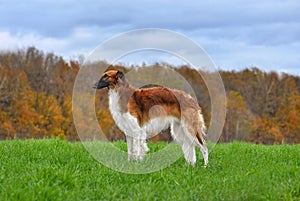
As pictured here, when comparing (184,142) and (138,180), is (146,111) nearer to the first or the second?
(184,142)

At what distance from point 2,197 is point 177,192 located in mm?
2484

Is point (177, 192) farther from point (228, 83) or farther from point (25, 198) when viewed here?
point (228, 83)

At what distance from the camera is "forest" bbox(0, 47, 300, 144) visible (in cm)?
4197

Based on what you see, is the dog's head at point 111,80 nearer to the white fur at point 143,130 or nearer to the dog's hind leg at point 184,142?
the white fur at point 143,130

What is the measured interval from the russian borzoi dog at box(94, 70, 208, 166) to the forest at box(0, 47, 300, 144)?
87.8 feet

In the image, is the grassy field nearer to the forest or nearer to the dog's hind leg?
the dog's hind leg

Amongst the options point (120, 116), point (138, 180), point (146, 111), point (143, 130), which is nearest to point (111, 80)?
point (120, 116)

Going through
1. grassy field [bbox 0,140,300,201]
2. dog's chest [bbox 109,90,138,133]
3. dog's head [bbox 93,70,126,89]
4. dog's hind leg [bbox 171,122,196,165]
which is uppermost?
dog's head [bbox 93,70,126,89]

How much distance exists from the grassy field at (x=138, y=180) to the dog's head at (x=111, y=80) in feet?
5.12

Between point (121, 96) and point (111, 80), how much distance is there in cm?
38

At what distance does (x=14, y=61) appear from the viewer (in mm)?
47594

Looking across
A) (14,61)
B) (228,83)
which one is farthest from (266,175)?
(228,83)

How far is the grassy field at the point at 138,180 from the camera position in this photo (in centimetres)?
701

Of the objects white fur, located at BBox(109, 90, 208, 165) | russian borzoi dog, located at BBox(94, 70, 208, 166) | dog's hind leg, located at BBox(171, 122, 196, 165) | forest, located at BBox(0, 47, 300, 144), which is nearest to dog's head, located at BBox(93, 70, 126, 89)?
russian borzoi dog, located at BBox(94, 70, 208, 166)
